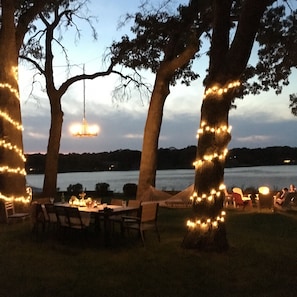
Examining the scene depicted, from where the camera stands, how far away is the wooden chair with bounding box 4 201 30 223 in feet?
36.8

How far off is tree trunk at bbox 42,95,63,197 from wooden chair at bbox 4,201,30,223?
17.5 ft

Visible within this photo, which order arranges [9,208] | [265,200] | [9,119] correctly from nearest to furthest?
1. [9,208]
2. [9,119]
3. [265,200]

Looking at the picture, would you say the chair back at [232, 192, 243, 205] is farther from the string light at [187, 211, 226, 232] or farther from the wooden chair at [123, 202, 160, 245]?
the string light at [187, 211, 226, 232]

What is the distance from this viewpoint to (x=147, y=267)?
7.11 metres

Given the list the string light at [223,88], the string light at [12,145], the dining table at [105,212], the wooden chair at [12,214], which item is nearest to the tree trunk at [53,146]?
the string light at [12,145]

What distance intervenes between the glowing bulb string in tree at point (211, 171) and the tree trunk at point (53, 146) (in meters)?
9.94

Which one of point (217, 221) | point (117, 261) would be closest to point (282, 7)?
point (217, 221)

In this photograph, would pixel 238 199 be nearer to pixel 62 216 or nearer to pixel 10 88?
pixel 62 216

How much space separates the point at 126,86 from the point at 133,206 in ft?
31.2

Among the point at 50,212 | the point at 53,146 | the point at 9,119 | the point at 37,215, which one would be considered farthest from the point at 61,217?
the point at 53,146

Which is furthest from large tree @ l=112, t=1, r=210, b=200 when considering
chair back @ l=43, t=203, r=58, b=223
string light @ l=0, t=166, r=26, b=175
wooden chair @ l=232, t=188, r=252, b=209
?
chair back @ l=43, t=203, r=58, b=223

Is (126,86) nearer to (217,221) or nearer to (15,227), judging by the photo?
(15,227)

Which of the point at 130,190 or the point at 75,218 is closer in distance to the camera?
the point at 75,218

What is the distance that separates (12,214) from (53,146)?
5726 mm
